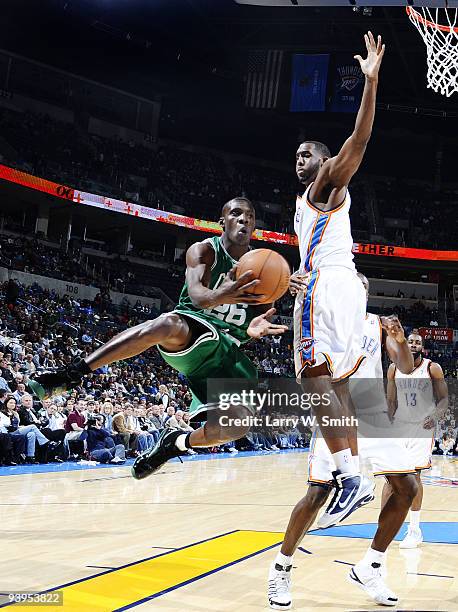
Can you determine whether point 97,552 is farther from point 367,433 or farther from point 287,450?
point 287,450

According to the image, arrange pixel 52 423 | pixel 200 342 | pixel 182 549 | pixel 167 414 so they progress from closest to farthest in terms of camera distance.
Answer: pixel 200 342 → pixel 182 549 → pixel 52 423 → pixel 167 414

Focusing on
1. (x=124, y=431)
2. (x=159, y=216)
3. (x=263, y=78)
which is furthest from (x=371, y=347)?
(x=159, y=216)

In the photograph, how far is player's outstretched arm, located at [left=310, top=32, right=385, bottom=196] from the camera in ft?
11.2

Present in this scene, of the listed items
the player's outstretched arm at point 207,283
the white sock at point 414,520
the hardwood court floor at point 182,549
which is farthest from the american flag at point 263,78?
the player's outstretched arm at point 207,283

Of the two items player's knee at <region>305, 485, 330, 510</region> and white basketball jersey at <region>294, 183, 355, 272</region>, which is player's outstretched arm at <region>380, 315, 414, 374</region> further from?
player's knee at <region>305, 485, 330, 510</region>

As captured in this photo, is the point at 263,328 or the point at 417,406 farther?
the point at 417,406

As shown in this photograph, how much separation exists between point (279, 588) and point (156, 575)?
0.91 m

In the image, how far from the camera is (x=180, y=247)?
3012 cm

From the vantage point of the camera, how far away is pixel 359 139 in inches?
135

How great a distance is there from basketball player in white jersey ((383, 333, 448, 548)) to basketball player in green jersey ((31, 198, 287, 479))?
185 centimetres

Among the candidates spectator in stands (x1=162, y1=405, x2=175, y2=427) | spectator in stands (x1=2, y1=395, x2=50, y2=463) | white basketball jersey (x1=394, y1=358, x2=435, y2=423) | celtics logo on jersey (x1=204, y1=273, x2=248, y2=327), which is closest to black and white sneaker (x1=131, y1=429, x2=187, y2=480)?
celtics logo on jersey (x1=204, y1=273, x2=248, y2=327)

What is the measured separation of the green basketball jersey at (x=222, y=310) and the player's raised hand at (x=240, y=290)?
56 centimetres

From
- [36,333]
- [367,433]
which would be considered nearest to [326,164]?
[367,433]

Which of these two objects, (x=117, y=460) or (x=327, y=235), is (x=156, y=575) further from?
(x=117, y=460)
